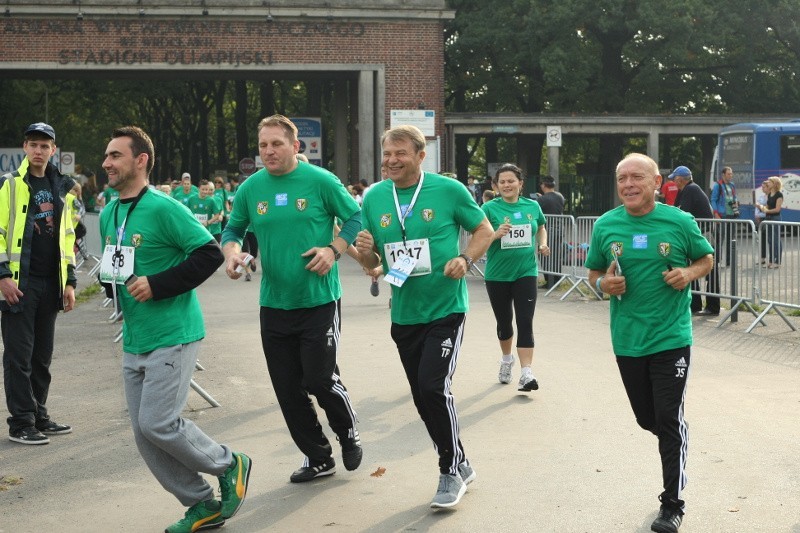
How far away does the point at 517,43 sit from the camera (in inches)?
1978

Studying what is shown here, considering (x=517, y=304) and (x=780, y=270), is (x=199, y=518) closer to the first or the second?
(x=517, y=304)

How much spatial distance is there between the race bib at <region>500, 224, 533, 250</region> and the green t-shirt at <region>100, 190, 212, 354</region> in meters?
4.40

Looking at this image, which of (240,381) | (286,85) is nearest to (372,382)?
(240,381)

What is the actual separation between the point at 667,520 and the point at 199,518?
7.18 feet

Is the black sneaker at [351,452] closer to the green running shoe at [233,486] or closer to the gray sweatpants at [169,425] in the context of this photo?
the green running shoe at [233,486]

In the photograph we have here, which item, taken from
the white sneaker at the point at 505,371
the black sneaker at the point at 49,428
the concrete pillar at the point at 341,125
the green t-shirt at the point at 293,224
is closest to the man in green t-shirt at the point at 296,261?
the green t-shirt at the point at 293,224

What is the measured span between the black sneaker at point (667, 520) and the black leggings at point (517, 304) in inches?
170

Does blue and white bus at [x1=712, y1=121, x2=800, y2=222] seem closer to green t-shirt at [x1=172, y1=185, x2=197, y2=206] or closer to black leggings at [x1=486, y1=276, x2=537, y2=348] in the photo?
green t-shirt at [x1=172, y1=185, x2=197, y2=206]

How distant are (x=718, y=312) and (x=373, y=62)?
25187mm

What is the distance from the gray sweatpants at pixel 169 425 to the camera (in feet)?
19.3

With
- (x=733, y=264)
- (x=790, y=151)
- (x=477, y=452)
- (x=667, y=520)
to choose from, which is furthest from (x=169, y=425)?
(x=790, y=151)

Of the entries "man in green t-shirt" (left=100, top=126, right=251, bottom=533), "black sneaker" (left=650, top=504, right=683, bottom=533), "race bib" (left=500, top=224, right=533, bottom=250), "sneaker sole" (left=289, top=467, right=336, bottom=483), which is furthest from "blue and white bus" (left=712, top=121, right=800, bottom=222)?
"man in green t-shirt" (left=100, top=126, right=251, bottom=533)

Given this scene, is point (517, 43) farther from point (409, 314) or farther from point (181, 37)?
point (409, 314)

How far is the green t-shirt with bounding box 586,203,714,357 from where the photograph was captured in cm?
609
